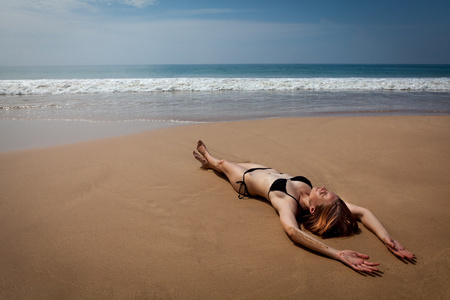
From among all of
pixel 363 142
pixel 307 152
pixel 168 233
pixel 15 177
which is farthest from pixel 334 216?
pixel 15 177

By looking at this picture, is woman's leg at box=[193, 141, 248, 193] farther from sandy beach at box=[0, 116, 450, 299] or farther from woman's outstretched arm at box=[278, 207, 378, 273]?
woman's outstretched arm at box=[278, 207, 378, 273]

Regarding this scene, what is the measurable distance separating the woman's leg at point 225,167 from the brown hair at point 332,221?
1.18 meters

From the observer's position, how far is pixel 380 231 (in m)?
2.77

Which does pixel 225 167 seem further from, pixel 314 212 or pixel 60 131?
pixel 60 131

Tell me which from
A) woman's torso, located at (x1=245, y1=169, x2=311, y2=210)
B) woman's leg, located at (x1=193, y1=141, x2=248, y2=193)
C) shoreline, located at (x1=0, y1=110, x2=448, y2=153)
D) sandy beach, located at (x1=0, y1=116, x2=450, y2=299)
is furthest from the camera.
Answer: shoreline, located at (x1=0, y1=110, x2=448, y2=153)

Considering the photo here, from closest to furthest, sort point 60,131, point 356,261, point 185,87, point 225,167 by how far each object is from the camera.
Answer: point 356,261 < point 225,167 < point 60,131 < point 185,87

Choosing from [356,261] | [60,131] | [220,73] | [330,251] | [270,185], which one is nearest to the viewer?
[356,261]

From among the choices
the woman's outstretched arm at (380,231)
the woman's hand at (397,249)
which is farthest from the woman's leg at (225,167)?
the woman's hand at (397,249)

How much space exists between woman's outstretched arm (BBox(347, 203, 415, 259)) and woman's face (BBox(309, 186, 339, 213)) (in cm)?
35

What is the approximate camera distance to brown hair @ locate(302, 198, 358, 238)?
2.80 metres

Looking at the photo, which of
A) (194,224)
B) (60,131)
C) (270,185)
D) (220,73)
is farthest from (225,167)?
(220,73)

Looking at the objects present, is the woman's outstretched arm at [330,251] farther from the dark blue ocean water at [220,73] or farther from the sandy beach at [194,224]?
the dark blue ocean water at [220,73]

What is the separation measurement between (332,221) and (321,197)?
0.96 ft

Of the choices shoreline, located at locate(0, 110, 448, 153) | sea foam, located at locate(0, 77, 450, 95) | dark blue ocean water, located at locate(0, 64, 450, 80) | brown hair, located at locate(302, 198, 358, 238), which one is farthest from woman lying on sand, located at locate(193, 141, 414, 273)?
dark blue ocean water, located at locate(0, 64, 450, 80)
